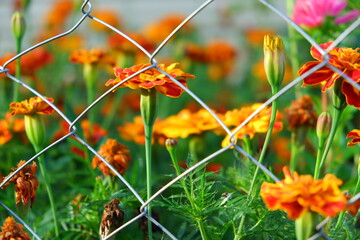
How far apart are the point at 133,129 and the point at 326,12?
20.1 inches

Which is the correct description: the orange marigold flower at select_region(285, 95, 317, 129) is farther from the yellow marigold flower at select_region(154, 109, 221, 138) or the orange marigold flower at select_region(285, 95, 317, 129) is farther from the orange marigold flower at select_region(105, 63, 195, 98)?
the orange marigold flower at select_region(105, 63, 195, 98)

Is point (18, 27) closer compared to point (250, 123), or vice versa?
point (250, 123)

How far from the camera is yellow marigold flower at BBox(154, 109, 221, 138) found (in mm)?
1079

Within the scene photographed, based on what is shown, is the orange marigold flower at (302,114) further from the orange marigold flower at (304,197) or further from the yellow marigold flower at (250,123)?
the orange marigold flower at (304,197)

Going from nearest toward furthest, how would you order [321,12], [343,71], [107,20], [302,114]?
[343,71] → [302,114] → [321,12] → [107,20]

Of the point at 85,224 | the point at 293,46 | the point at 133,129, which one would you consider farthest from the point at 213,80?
the point at 85,224

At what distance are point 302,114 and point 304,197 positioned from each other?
0.50 meters

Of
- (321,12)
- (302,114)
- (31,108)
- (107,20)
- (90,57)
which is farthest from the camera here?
(107,20)

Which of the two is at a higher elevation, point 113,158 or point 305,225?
point 113,158

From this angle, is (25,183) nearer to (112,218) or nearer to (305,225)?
(112,218)

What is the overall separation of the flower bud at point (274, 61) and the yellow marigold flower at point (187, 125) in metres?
0.36

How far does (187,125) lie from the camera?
3.67 feet

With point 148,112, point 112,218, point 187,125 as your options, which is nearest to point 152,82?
point 148,112

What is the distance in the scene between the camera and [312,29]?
116cm
